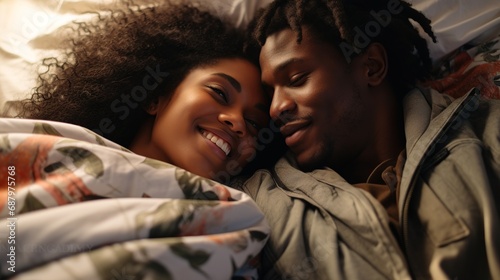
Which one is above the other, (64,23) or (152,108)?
(64,23)

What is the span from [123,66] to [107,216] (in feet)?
2.35

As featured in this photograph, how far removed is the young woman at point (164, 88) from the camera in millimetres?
1072

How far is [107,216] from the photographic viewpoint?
619mm

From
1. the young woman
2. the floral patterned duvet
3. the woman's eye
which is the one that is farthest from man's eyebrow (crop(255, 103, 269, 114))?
the floral patterned duvet

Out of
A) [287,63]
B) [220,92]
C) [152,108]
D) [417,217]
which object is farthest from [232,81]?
[417,217]

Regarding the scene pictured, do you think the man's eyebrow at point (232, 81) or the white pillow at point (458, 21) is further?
the white pillow at point (458, 21)

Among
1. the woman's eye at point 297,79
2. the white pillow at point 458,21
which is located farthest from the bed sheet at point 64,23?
the woman's eye at point 297,79

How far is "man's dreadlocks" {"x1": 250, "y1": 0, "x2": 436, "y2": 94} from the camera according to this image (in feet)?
3.54

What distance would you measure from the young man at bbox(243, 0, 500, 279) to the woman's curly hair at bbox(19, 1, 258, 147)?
23 cm

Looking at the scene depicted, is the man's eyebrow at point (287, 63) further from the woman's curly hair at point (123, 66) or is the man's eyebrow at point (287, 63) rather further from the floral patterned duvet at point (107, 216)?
the floral patterned duvet at point (107, 216)

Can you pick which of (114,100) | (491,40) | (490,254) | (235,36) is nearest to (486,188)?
(490,254)

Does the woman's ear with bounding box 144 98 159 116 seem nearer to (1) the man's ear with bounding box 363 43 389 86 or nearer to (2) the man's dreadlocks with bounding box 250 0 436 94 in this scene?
(2) the man's dreadlocks with bounding box 250 0 436 94

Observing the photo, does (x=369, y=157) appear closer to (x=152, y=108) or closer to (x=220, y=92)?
(x=220, y=92)

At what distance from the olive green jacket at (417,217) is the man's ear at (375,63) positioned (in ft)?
0.73
